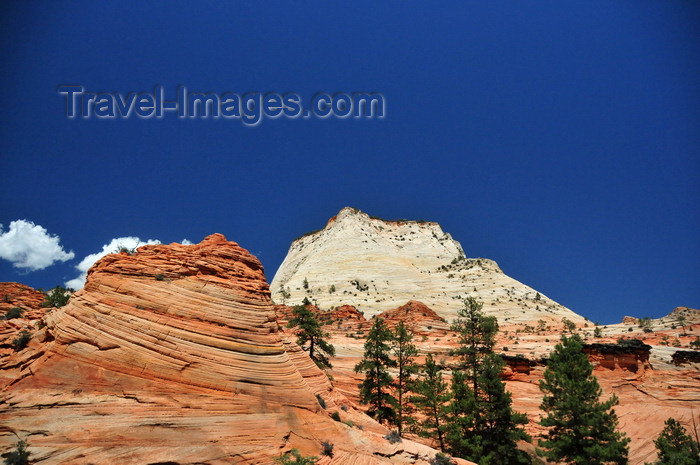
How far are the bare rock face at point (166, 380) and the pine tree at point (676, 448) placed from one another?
15.8 meters

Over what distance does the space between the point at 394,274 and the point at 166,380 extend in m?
88.9

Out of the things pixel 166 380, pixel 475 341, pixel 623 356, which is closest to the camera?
pixel 166 380

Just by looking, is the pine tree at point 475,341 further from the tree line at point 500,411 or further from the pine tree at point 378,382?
the pine tree at point 378,382

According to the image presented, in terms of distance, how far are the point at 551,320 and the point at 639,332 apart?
17454 millimetres

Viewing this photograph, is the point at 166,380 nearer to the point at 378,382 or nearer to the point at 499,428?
the point at 378,382

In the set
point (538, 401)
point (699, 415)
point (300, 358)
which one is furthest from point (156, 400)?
point (699, 415)

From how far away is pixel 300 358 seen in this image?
20.1m

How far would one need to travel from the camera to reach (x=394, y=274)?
324 feet

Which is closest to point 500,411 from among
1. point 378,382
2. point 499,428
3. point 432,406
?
point 499,428

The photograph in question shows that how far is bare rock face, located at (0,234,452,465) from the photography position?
34.6 feet

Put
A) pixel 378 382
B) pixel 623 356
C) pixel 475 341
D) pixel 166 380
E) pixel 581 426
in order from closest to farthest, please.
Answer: pixel 166 380, pixel 581 426, pixel 378 382, pixel 475 341, pixel 623 356

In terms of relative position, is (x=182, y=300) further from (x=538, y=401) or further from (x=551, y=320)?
(x=551, y=320)

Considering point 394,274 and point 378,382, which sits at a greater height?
point 394,274

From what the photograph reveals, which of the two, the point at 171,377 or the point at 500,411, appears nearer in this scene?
the point at 171,377
